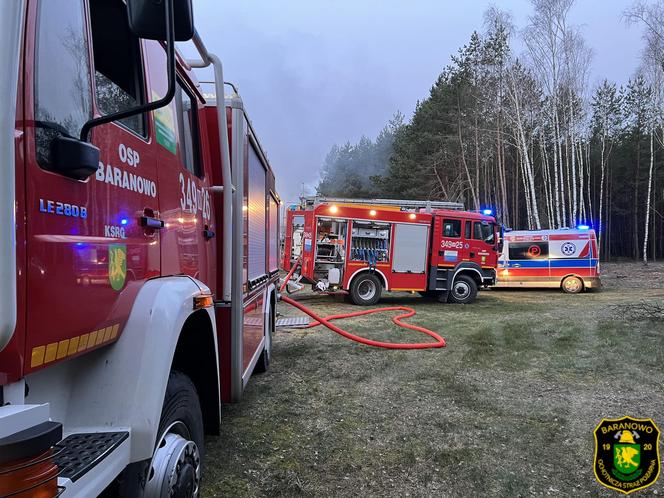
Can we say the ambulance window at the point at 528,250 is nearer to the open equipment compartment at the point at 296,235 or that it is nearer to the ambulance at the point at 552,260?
the ambulance at the point at 552,260

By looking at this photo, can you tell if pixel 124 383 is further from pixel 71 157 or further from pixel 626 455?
pixel 626 455

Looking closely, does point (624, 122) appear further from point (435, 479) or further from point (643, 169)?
point (435, 479)

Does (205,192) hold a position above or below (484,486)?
above

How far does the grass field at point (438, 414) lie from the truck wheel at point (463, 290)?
4848mm

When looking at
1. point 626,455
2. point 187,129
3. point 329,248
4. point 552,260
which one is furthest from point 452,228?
point 187,129

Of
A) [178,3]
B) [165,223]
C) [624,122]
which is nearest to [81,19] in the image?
[178,3]

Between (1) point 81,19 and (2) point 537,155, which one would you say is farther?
(2) point 537,155

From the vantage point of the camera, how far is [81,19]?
1.39m

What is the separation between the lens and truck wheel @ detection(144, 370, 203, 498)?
1.56 m

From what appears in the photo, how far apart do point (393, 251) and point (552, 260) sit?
7.44m

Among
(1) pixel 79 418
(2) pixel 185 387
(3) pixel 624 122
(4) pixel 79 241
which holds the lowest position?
(2) pixel 185 387

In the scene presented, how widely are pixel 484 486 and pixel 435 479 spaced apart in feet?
1.00

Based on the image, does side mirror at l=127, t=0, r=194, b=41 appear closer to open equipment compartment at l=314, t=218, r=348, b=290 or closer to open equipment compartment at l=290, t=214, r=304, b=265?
open equipment compartment at l=314, t=218, r=348, b=290

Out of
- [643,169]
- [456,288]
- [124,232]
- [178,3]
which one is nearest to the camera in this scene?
[178,3]
